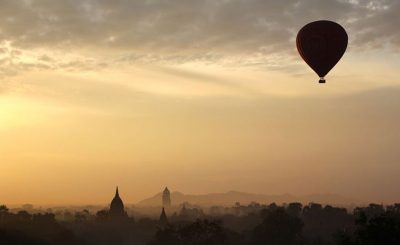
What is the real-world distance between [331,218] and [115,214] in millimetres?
63111

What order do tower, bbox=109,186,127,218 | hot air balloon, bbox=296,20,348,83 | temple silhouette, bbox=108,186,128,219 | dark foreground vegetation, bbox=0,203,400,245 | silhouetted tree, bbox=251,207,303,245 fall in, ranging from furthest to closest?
tower, bbox=109,186,127,218 < temple silhouette, bbox=108,186,128,219 < silhouetted tree, bbox=251,207,303,245 < hot air balloon, bbox=296,20,348,83 < dark foreground vegetation, bbox=0,203,400,245

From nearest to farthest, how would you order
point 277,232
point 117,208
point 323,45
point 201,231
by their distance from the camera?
point 323,45 → point 201,231 → point 277,232 → point 117,208

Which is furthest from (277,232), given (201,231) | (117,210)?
(117,210)

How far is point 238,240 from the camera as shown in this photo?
8644 cm

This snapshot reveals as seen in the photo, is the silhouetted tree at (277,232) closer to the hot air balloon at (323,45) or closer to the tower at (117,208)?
the hot air balloon at (323,45)

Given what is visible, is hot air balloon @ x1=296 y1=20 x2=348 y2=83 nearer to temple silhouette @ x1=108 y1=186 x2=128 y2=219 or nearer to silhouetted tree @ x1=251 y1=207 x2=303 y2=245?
silhouetted tree @ x1=251 y1=207 x2=303 y2=245

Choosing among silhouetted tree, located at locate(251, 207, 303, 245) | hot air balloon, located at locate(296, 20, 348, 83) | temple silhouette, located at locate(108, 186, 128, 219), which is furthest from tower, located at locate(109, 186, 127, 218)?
hot air balloon, located at locate(296, 20, 348, 83)

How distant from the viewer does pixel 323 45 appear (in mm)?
49812

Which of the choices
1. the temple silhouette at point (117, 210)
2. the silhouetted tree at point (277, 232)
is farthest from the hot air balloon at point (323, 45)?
the temple silhouette at point (117, 210)

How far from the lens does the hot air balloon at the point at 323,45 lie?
49.7 meters

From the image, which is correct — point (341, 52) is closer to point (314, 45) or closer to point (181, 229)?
point (314, 45)

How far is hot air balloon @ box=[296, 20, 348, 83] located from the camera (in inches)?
1957

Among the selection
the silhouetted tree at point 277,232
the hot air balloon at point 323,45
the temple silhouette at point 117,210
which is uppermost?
the hot air balloon at point 323,45

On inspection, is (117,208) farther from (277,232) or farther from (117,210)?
(277,232)
